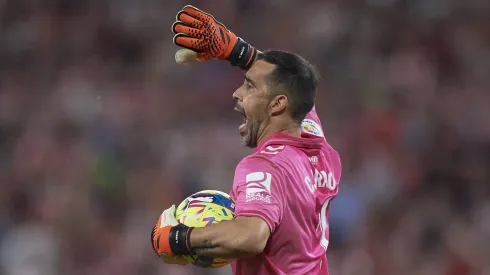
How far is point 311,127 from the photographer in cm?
375

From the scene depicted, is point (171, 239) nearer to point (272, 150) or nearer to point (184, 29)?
point (272, 150)

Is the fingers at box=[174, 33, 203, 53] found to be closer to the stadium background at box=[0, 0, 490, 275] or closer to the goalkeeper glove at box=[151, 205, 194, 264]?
the goalkeeper glove at box=[151, 205, 194, 264]

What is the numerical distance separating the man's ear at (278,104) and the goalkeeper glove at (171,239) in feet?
2.12

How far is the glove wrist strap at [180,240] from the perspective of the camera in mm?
3100

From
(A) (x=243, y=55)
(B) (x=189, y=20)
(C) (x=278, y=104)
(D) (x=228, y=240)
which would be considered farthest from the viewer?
(A) (x=243, y=55)

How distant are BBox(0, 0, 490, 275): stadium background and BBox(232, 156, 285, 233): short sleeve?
364 cm

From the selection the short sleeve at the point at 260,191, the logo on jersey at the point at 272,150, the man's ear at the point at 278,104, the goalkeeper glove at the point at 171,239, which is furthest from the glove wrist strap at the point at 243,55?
the goalkeeper glove at the point at 171,239

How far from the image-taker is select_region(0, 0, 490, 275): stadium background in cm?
704

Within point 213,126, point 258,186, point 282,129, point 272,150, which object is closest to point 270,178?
point 258,186

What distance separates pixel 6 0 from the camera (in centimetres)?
912

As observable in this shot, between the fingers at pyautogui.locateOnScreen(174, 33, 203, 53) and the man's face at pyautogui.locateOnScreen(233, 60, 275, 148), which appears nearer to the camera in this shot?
the man's face at pyautogui.locateOnScreen(233, 60, 275, 148)

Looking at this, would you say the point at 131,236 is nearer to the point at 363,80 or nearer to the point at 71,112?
the point at 71,112

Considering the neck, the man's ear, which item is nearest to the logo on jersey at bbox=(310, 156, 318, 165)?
the neck

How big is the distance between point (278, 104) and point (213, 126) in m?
4.35
